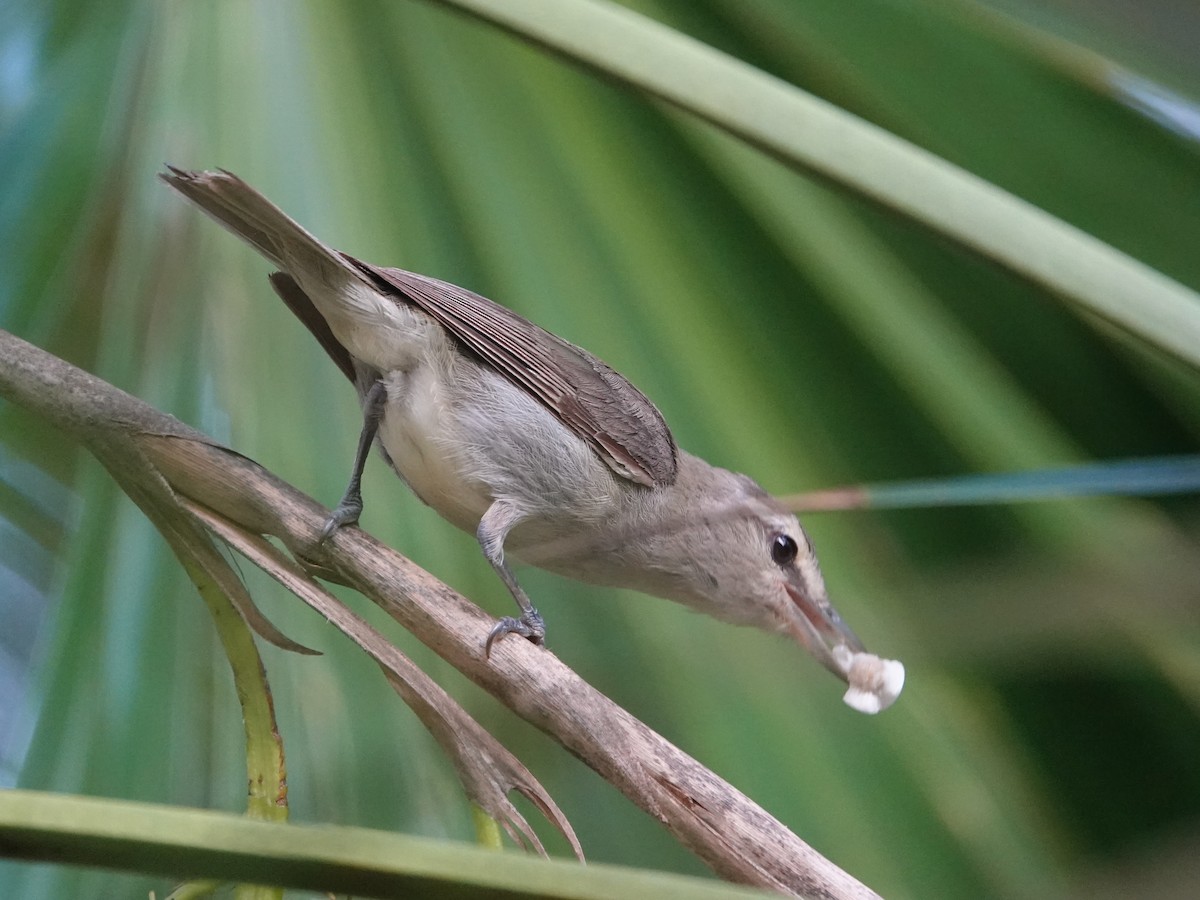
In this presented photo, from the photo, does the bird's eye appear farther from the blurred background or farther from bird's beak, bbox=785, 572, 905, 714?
the blurred background

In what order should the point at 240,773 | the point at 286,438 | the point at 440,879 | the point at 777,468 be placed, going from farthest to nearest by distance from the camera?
the point at 286,438 → the point at 240,773 → the point at 777,468 → the point at 440,879

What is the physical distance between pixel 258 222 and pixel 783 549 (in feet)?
4.58

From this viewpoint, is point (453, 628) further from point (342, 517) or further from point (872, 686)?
point (872, 686)

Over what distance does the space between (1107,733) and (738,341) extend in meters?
0.79

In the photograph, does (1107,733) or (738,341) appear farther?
(738,341)

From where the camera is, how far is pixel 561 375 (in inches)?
101

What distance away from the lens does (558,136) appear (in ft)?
6.40

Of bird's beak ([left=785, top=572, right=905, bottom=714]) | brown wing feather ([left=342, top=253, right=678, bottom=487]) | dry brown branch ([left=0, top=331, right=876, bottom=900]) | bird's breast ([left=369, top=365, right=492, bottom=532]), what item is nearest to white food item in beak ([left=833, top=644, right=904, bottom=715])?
bird's beak ([left=785, top=572, right=905, bottom=714])

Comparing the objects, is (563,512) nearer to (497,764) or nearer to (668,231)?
(668,231)

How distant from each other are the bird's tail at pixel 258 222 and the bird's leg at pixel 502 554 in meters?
0.56

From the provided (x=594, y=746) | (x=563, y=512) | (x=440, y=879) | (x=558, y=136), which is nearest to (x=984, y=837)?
(x=594, y=746)

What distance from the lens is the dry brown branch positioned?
1218 millimetres

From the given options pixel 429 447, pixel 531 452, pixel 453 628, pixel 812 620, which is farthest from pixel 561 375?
pixel 453 628

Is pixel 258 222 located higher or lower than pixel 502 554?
higher
